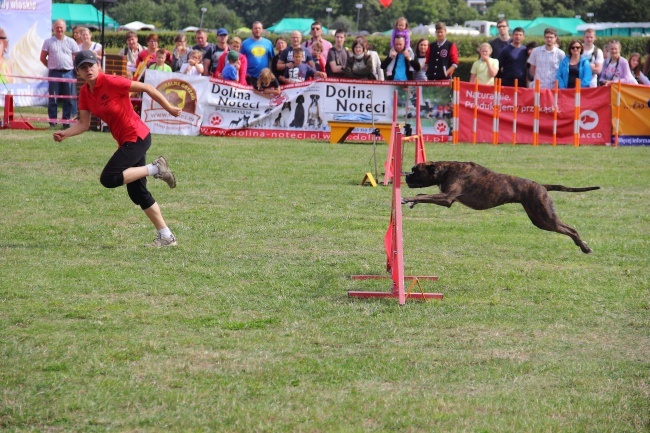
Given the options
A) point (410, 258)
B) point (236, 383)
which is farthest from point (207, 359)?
point (410, 258)

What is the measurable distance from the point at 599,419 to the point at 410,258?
13.5ft

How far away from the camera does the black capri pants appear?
8.67 metres

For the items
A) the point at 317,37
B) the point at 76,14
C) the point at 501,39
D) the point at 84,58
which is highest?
the point at 76,14

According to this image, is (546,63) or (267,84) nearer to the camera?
(267,84)

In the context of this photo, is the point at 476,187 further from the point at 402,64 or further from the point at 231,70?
the point at 231,70

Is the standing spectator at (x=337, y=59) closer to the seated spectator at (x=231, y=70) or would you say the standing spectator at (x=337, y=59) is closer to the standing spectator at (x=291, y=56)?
the standing spectator at (x=291, y=56)

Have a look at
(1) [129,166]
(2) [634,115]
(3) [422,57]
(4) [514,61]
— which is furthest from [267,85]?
(1) [129,166]

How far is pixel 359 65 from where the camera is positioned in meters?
19.1

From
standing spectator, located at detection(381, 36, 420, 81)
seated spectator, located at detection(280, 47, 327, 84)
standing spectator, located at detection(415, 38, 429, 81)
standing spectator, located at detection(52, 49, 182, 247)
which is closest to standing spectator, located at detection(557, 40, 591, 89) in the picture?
standing spectator, located at detection(415, 38, 429, 81)

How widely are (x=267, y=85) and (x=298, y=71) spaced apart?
0.73m

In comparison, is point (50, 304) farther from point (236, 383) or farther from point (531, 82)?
point (531, 82)

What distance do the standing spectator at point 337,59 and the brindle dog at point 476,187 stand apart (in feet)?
38.3

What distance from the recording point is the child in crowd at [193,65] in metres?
19.4

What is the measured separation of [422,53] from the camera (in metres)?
19.4
